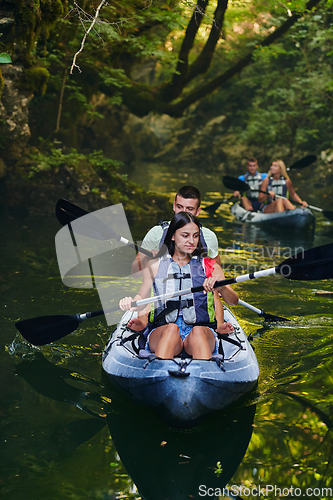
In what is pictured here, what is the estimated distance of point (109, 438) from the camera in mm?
2982

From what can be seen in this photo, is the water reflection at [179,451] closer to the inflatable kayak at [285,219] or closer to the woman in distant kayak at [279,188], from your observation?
the inflatable kayak at [285,219]

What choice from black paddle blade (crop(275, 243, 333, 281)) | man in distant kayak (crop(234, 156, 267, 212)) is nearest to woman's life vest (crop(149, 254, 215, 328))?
black paddle blade (crop(275, 243, 333, 281))

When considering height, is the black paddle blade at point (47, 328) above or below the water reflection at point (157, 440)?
above

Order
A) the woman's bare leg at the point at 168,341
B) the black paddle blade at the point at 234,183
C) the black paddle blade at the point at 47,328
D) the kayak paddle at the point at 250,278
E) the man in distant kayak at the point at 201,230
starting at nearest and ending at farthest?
the woman's bare leg at the point at 168,341 → the kayak paddle at the point at 250,278 → the man in distant kayak at the point at 201,230 → the black paddle blade at the point at 47,328 → the black paddle blade at the point at 234,183

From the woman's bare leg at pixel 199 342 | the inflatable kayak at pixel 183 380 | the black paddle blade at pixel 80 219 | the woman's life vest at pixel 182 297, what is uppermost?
the black paddle blade at pixel 80 219

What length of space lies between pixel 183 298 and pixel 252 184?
6.93 meters

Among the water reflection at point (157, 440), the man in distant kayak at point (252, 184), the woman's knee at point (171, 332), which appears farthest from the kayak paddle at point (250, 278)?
the man in distant kayak at point (252, 184)

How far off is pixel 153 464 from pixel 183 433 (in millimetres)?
322

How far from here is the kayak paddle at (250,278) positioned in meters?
3.29

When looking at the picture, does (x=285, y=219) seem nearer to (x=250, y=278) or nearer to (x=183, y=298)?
(x=250, y=278)

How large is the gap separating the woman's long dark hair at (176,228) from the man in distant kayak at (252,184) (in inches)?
256

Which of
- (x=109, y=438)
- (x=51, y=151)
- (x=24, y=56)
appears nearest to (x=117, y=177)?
(x=51, y=151)

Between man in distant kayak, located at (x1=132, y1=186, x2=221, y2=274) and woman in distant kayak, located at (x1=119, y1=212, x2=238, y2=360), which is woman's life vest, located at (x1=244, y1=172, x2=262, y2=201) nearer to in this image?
man in distant kayak, located at (x1=132, y1=186, x2=221, y2=274)

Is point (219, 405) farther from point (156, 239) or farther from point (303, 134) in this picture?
point (303, 134)
